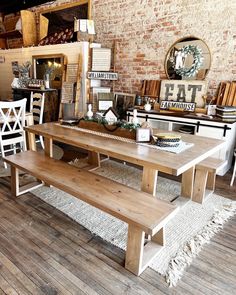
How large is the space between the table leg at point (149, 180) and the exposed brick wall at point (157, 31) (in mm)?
2295

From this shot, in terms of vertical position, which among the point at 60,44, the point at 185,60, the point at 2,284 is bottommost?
the point at 2,284

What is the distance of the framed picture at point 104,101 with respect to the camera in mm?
4291

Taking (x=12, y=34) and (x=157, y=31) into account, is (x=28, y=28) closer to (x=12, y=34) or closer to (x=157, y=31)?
(x=12, y=34)

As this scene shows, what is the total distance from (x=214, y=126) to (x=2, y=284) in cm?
280

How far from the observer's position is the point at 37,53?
18.1 ft

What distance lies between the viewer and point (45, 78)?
5258 millimetres

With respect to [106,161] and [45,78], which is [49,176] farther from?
[45,78]

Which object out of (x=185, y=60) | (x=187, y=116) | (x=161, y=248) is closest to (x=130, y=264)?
(x=161, y=248)

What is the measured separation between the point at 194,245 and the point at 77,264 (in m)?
0.90

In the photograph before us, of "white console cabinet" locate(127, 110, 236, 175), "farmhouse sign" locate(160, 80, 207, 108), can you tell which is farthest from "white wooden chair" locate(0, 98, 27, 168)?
"farmhouse sign" locate(160, 80, 207, 108)

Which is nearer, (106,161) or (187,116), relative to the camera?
(187,116)

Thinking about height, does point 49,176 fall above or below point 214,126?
below

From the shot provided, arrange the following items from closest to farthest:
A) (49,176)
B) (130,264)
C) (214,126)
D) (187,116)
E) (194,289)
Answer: (194,289) → (130,264) → (49,176) → (214,126) → (187,116)

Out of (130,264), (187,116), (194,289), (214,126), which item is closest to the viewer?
(194,289)
